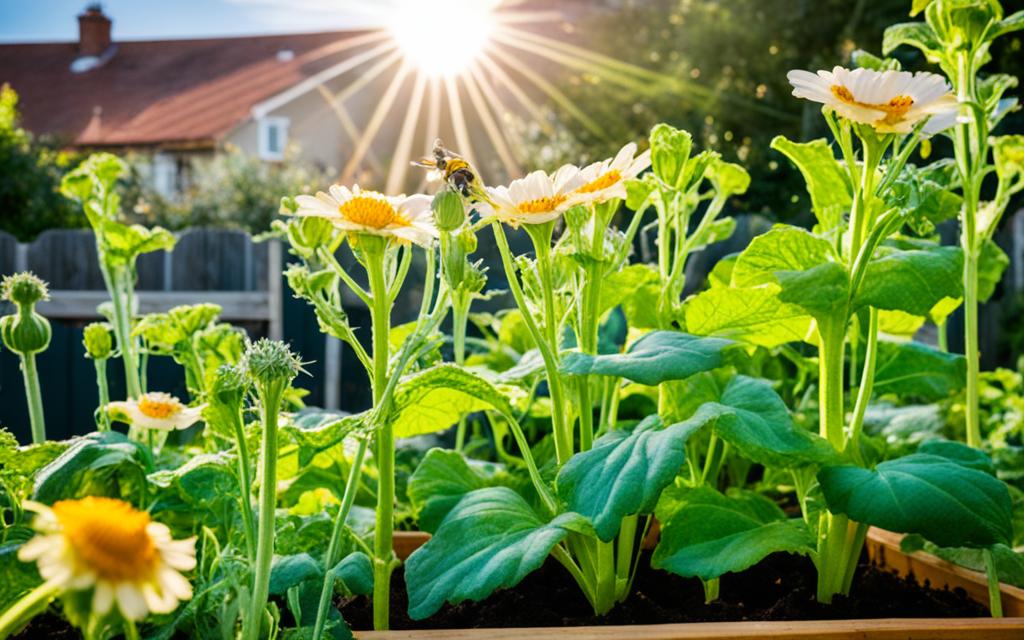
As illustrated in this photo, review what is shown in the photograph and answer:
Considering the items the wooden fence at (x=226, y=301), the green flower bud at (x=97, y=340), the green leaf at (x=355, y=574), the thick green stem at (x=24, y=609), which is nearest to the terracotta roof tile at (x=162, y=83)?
the wooden fence at (x=226, y=301)

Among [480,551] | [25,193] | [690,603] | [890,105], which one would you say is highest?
[25,193]

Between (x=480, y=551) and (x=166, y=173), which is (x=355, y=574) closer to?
(x=480, y=551)

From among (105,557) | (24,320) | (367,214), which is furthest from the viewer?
(24,320)

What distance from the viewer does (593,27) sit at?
339 inches

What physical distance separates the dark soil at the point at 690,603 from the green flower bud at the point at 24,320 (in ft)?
1.48

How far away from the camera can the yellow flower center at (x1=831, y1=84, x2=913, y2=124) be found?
0.86 metres

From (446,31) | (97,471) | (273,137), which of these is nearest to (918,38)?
(97,471)

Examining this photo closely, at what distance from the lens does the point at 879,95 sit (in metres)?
0.87

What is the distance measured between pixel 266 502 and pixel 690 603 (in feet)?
1.75

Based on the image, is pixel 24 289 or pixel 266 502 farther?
pixel 24 289

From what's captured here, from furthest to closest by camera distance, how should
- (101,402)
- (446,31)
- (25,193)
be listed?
(446,31)
(25,193)
(101,402)

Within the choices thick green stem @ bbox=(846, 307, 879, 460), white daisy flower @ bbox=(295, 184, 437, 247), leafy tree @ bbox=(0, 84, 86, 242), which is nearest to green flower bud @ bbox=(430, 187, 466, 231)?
white daisy flower @ bbox=(295, 184, 437, 247)

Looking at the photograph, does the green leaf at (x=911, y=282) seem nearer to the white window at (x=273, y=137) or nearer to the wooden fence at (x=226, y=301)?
the wooden fence at (x=226, y=301)

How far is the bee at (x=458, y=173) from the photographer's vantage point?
834 mm
